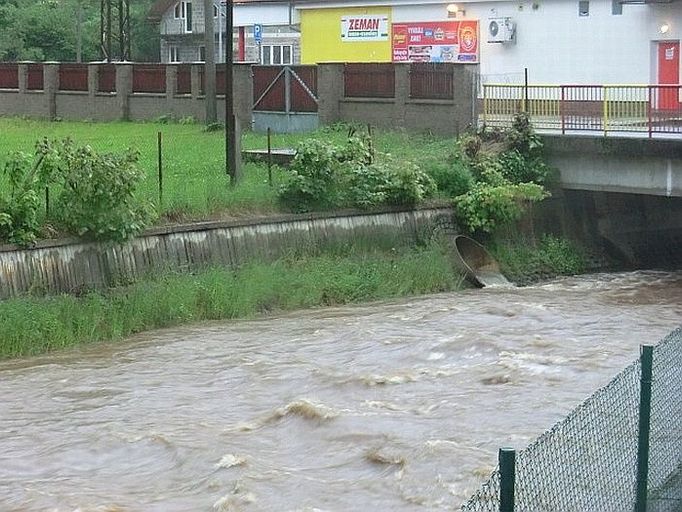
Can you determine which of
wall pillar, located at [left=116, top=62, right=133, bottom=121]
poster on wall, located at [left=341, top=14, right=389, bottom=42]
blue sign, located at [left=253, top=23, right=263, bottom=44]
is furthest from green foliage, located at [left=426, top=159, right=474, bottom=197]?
blue sign, located at [left=253, top=23, right=263, bottom=44]

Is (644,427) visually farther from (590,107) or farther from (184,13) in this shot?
(184,13)

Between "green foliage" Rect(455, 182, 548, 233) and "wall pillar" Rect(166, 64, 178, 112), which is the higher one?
"wall pillar" Rect(166, 64, 178, 112)

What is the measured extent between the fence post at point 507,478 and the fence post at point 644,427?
2.16 metres

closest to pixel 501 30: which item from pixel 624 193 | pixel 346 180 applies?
pixel 624 193

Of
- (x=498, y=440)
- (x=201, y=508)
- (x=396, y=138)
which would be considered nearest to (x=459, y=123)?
(x=396, y=138)

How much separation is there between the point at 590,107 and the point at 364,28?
2050 cm

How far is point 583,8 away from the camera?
39.0 meters

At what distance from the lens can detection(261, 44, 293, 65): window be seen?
55.4 m

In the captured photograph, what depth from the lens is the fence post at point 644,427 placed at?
8.04 meters

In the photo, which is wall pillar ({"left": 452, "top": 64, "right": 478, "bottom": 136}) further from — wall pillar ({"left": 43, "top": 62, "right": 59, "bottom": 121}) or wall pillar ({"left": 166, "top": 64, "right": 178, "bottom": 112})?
wall pillar ({"left": 43, "top": 62, "right": 59, "bottom": 121})

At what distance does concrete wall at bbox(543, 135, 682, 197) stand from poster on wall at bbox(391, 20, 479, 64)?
49.2 feet

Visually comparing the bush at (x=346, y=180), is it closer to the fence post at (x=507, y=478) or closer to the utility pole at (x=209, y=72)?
the utility pole at (x=209, y=72)

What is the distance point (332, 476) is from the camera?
12023 millimetres

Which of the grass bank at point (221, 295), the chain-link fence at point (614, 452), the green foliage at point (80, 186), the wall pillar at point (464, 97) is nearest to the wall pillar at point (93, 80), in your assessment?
the wall pillar at point (464, 97)
